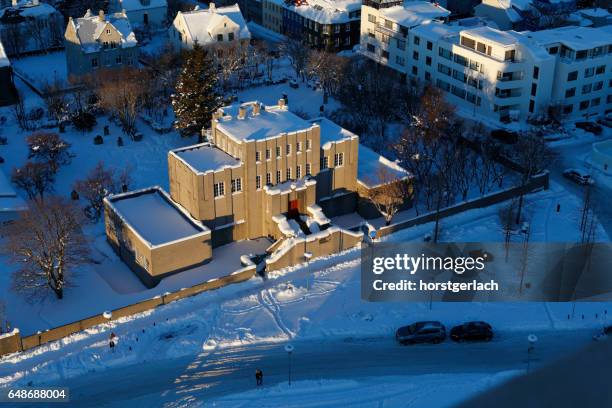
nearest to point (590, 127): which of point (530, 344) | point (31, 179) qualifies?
point (530, 344)

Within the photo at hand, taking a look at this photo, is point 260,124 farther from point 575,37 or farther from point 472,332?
point 575,37

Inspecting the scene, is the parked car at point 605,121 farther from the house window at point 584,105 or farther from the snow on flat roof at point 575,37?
the snow on flat roof at point 575,37

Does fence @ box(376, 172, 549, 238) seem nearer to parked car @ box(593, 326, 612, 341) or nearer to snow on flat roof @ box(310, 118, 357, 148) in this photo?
snow on flat roof @ box(310, 118, 357, 148)

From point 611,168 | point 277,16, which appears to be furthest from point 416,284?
point 277,16

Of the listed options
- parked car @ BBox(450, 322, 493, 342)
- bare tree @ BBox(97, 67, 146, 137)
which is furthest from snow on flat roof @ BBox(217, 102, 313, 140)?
parked car @ BBox(450, 322, 493, 342)

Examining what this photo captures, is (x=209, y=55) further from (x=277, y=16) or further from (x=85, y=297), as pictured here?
(x=85, y=297)
